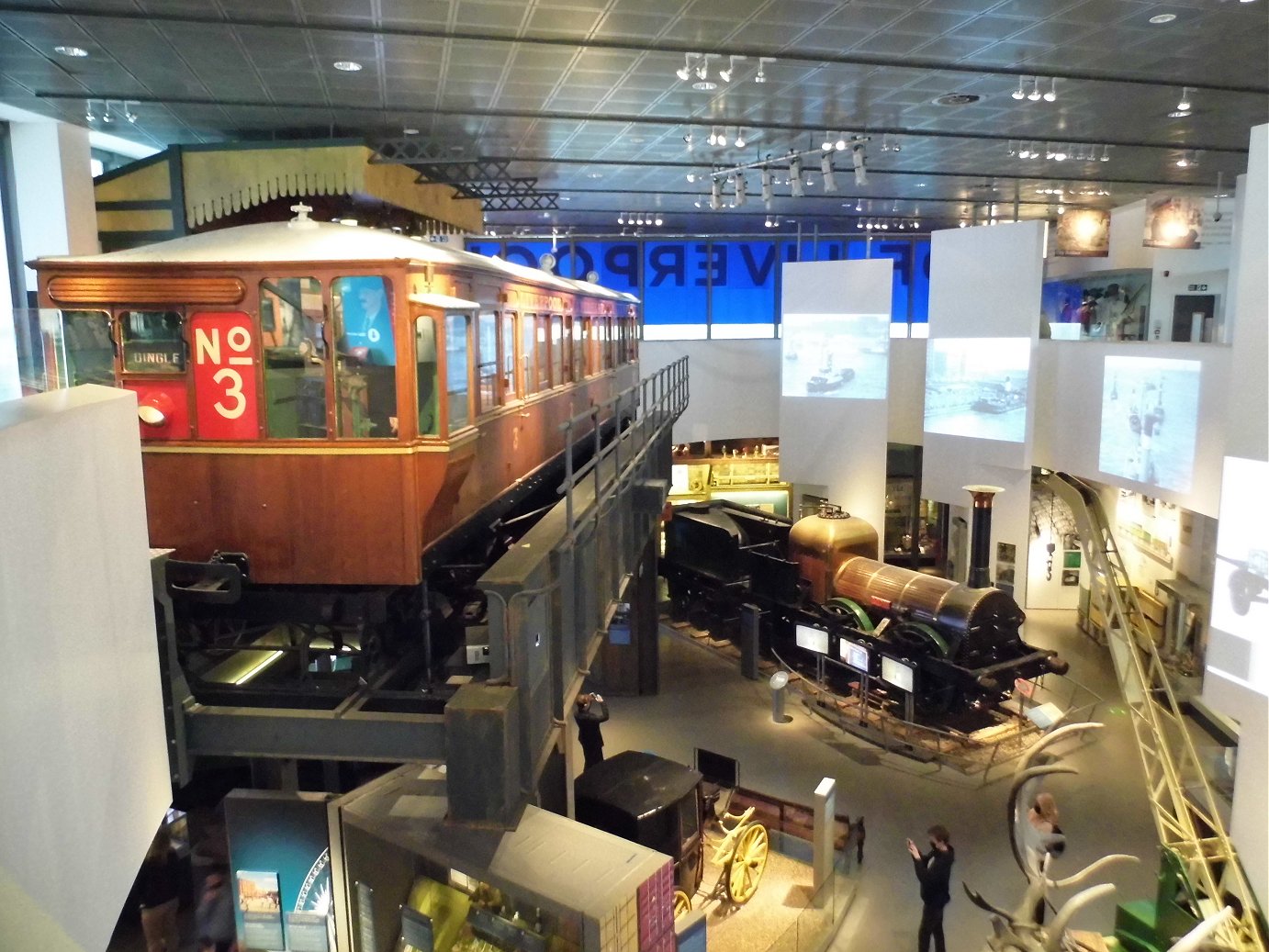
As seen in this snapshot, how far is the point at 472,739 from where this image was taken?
15.0ft

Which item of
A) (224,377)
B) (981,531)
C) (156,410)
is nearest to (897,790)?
(981,531)

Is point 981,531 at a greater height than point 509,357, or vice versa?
point 509,357

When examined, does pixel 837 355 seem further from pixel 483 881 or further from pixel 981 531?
pixel 483 881

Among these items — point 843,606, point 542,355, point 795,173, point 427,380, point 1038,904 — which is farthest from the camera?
point 843,606

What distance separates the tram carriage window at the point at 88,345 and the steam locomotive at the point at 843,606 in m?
9.64

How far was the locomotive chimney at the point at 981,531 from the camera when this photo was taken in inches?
509

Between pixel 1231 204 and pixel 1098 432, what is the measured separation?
22.3 ft

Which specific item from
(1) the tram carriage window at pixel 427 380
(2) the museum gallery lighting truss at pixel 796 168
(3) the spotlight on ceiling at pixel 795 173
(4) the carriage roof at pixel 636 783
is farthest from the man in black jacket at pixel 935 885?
(3) the spotlight on ceiling at pixel 795 173

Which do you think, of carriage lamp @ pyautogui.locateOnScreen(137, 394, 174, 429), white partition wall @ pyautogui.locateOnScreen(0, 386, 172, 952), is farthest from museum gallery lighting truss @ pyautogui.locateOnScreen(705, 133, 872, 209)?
white partition wall @ pyautogui.locateOnScreen(0, 386, 172, 952)

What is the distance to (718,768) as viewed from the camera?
1043 centimetres

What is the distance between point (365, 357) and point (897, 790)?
8407 mm

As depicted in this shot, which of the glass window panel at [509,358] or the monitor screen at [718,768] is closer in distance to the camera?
the glass window panel at [509,358]

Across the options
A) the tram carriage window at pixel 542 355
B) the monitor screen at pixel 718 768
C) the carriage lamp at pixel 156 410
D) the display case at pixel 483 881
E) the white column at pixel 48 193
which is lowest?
the monitor screen at pixel 718 768

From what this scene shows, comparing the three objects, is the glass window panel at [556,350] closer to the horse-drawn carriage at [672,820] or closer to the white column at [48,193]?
the horse-drawn carriage at [672,820]
